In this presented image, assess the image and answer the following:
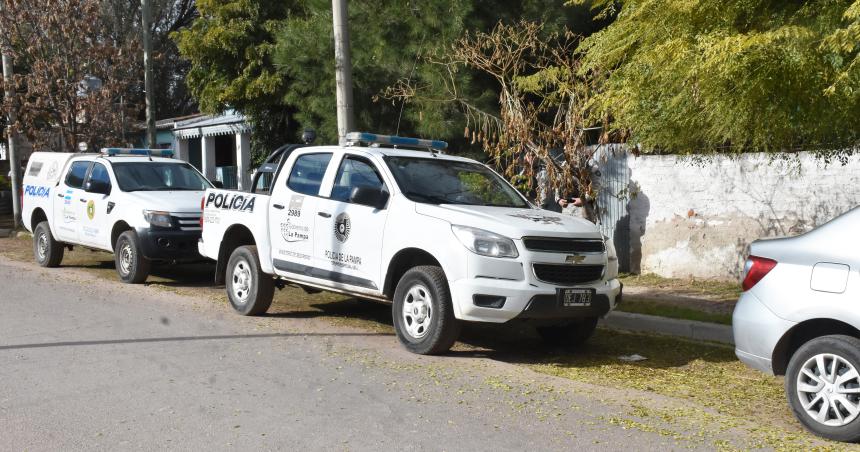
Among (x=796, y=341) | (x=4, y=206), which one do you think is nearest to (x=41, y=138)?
(x=4, y=206)

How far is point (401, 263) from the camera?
8336 millimetres

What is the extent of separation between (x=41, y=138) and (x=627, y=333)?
1488 centimetres

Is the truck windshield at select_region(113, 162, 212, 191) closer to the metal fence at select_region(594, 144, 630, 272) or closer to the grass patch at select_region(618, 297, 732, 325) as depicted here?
the metal fence at select_region(594, 144, 630, 272)

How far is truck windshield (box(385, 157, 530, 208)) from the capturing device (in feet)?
28.1

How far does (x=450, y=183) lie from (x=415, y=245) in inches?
44.1

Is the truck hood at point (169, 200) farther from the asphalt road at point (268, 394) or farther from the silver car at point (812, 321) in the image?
the silver car at point (812, 321)

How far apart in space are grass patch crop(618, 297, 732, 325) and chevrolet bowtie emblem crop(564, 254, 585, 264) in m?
2.27

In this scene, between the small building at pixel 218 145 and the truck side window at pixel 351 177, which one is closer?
the truck side window at pixel 351 177

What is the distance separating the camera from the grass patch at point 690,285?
37.0 ft

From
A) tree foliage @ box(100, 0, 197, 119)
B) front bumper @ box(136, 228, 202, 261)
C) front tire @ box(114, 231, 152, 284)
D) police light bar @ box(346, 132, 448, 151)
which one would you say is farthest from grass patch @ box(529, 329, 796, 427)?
tree foliage @ box(100, 0, 197, 119)

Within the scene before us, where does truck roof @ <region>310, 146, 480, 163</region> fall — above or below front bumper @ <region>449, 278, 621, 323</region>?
above

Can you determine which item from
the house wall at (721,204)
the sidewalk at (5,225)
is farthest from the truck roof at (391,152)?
the sidewalk at (5,225)

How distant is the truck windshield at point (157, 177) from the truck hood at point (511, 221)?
6.60 metres

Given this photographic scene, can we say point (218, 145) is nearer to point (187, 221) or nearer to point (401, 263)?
point (187, 221)
